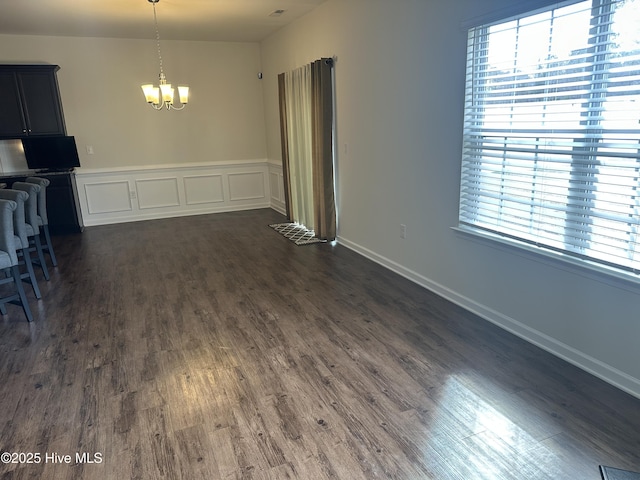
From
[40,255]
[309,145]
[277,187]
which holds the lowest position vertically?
[40,255]

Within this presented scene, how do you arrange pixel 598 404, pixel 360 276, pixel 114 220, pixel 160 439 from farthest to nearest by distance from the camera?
1. pixel 114 220
2. pixel 360 276
3. pixel 598 404
4. pixel 160 439

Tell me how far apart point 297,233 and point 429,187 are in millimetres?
2566

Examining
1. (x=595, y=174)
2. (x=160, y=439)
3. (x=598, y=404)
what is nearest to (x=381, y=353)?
(x=598, y=404)

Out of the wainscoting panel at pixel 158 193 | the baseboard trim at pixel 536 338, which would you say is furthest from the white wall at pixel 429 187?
the wainscoting panel at pixel 158 193

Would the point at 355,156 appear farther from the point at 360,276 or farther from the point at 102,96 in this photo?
the point at 102,96

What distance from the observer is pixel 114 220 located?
682 centimetres

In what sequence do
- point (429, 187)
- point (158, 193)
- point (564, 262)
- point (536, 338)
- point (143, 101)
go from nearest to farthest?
point (564, 262)
point (536, 338)
point (429, 187)
point (143, 101)
point (158, 193)

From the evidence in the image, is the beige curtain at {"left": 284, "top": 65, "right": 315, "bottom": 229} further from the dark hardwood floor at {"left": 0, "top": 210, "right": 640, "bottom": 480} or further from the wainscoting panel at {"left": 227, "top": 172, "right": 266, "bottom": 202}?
the dark hardwood floor at {"left": 0, "top": 210, "right": 640, "bottom": 480}

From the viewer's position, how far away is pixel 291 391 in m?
2.40

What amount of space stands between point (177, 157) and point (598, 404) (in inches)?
257

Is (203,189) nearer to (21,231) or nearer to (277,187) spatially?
(277,187)

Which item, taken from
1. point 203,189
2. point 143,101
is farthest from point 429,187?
point 143,101

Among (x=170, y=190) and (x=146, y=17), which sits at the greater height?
(x=146, y=17)

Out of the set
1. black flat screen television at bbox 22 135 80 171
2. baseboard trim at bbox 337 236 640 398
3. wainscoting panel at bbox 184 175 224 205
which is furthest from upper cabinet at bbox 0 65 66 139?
baseboard trim at bbox 337 236 640 398
